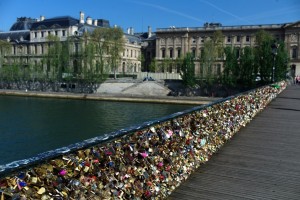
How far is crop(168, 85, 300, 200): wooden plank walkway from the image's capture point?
490 centimetres

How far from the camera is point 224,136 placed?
7957 mm

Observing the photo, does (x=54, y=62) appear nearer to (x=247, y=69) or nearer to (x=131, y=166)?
(x=247, y=69)

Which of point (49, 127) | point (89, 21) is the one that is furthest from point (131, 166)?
point (89, 21)

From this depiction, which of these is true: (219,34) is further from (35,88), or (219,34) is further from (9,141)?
(9,141)

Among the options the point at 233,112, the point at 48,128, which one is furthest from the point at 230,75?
the point at 233,112

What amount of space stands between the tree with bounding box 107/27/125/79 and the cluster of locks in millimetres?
57787

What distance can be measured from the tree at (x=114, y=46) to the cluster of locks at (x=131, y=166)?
57787mm

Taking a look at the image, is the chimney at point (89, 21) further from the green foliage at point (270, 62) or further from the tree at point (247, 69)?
the green foliage at point (270, 62)

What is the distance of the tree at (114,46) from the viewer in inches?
2532

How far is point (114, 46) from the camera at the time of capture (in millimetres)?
65750

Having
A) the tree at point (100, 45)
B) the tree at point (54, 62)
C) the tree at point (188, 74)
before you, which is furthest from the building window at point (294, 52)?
the tree at point (54, 62)

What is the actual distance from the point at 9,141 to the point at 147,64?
233ft

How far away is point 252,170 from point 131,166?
2.84 metres

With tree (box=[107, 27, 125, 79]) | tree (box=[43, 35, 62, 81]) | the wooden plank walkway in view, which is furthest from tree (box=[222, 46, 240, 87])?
the wooden plank walkway
